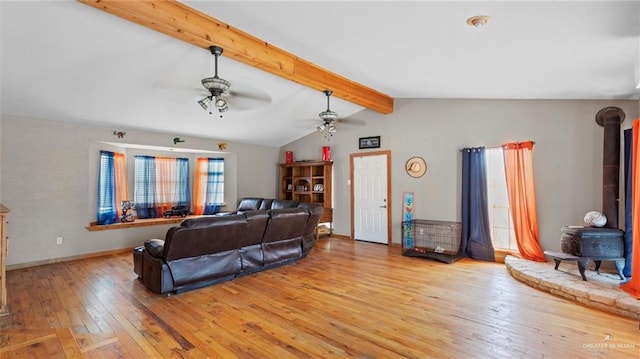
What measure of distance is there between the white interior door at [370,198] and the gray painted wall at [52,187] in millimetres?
4370

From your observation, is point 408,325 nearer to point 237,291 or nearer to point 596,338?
point 596,338

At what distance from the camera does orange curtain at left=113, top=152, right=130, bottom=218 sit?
5770 millimetres

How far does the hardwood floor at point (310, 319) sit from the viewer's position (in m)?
2.41

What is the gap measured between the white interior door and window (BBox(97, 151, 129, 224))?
471 cm

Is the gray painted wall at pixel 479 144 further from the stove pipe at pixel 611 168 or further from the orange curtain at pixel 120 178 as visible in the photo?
the orange curtain at pixel 120 178

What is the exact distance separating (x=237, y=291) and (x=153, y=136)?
3963 mm

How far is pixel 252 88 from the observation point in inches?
190

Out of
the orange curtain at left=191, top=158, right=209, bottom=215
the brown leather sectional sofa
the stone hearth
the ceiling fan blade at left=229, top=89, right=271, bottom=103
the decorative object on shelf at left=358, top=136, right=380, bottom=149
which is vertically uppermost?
the ceiling fan blade at left=229, top=89, right=271, bottom=103

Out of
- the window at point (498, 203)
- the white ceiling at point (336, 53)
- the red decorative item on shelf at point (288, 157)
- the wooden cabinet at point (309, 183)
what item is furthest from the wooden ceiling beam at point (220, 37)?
the red decorative item on shelf at point (288, 157)

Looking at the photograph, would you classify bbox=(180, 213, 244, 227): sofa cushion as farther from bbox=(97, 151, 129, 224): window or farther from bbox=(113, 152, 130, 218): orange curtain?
bbox=(113, 152, 130, 218): orange curtain

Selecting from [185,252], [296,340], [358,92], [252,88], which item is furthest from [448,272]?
[252,88]

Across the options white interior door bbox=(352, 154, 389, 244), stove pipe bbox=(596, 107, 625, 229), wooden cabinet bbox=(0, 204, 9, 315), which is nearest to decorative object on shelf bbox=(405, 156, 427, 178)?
white interior door bbox=(352, 154, 389, 244)

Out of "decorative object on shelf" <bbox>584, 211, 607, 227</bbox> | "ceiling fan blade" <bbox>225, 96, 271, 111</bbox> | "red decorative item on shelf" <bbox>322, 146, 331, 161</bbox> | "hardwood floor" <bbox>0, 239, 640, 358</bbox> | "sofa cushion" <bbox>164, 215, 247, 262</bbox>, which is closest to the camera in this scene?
"hardwood floor" <bbox>0, 239, 640, 358</bbox>

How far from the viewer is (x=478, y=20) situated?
97.0 inches
